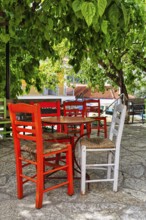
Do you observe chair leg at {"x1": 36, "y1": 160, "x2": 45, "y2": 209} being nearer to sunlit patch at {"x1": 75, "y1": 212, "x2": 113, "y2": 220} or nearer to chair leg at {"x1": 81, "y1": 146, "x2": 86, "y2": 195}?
sunlit patch at {"x1": 75, "y1": 212, "x2": 113, "y2": 220}

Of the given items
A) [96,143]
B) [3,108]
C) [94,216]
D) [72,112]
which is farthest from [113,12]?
[3,108]

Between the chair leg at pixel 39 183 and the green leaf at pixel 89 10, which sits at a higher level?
the green leaf at pixel 89 10

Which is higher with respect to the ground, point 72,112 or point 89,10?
point 89,10

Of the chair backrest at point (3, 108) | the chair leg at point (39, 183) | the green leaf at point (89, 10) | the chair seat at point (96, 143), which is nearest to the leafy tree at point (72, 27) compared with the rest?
the green leaf at point (89, 10)

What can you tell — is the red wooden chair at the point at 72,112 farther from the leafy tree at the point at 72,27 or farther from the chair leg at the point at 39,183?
the chair leg at the point at 39,183

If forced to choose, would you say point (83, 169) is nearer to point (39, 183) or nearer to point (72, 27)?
point (39, 183)

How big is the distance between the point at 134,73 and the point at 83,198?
8.16 m

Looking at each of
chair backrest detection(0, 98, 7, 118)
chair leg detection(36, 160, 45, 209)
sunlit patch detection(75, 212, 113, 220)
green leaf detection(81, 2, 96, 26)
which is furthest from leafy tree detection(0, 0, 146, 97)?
sunlit patch detection(75, 212, 113, 220)

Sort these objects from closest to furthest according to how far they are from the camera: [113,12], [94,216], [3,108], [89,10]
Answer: [89,10], [113,12], [94,216], [3,108]

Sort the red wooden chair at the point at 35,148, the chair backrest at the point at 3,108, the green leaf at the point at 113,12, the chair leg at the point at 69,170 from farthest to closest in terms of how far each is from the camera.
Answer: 1. the chair backrest at the point at 3,108
2. the chair leg at the point at 69,170
3. the red wooden chair at the point at 35,148
4. the green leaf at the point at 113,12

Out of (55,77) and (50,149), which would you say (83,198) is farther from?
(55,77)

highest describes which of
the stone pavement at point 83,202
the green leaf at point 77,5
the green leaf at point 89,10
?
the green leaf at point 77,5

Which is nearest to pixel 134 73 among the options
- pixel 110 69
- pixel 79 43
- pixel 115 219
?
pixel 110 69

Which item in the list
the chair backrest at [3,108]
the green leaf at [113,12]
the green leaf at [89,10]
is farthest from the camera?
the chair backrest at [3,108]
